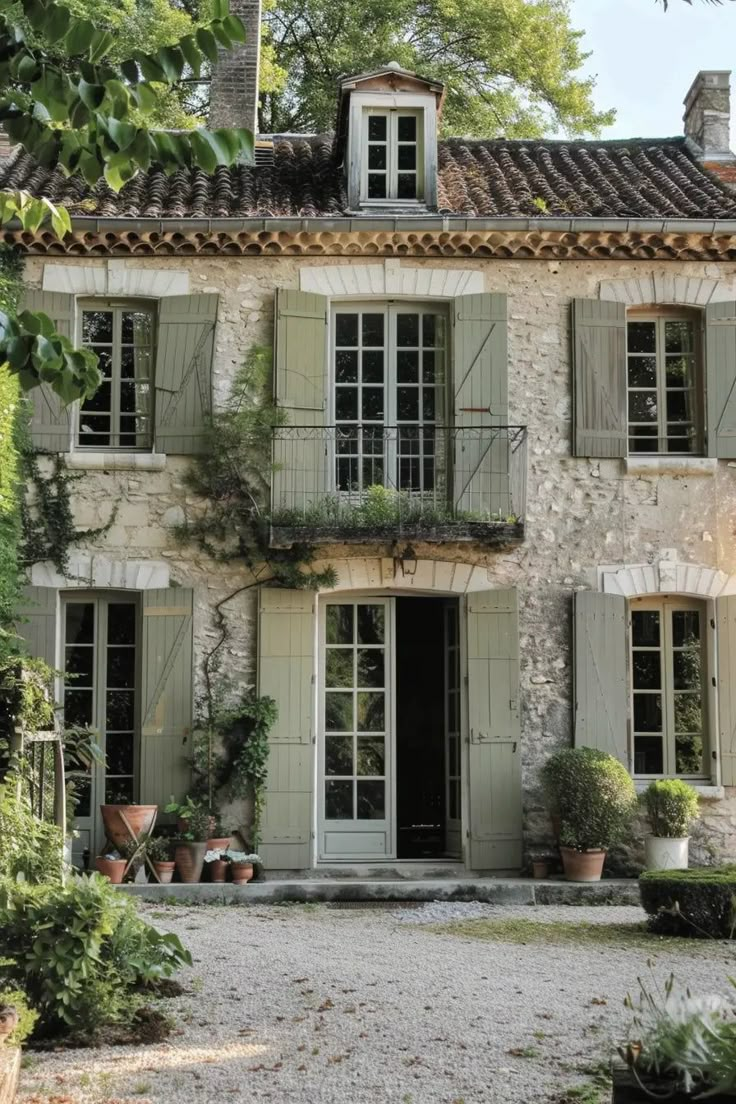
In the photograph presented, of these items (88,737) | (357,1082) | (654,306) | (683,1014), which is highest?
(654,306)

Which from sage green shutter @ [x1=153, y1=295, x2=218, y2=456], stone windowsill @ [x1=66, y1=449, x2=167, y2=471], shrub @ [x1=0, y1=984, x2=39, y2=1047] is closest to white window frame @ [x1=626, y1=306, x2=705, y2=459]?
sage green shutter @ [x1=153, y1=295, x2=218, y2=456]

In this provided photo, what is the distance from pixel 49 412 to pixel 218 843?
3667mm

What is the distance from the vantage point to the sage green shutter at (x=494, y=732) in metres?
11.1

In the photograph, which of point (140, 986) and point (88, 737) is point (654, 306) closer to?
point (88, 737)

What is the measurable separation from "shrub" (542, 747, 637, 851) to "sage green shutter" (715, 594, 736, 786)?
3.49ft

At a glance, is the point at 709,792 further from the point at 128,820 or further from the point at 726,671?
the point at 128,820

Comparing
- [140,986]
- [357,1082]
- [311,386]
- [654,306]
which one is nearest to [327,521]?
[311,386]

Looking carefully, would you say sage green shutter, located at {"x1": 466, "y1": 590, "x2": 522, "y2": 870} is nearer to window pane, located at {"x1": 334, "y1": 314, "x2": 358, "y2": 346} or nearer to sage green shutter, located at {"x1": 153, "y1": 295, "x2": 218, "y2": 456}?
window pane, located at {"x1": 334, "y1": 314, "x2": 358, "y2": 346}

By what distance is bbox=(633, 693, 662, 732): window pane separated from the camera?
37.7ft

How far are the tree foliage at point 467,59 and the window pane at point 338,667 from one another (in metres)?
9.28

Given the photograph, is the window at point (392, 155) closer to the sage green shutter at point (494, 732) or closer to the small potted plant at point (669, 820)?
the sage green shutter at point (494, 732)

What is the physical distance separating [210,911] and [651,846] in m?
3.42

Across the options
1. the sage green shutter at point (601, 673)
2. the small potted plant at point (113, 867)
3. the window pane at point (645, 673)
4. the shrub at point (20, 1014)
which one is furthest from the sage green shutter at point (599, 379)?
the shrub at point (20, 1014)

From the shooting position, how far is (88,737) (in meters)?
10.5
